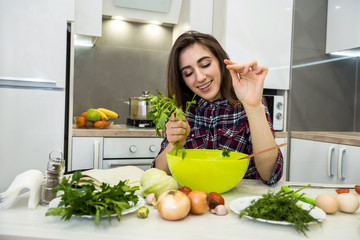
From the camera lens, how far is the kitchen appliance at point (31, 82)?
211 centimetres

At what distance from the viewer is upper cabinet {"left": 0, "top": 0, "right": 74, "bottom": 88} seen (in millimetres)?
2104

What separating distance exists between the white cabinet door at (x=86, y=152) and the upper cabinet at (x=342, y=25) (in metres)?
1.99

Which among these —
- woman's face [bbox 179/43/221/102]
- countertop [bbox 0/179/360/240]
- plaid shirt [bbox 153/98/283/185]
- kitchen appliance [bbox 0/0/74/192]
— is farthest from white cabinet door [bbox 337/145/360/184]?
kitchen appliance [bbox 0/0/74/192]

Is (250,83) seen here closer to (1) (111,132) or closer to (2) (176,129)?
(2) (176,129)

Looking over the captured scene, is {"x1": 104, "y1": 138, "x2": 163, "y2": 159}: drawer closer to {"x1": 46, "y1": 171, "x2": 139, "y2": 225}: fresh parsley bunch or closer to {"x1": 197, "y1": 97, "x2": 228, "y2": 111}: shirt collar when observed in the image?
{"x1": 197, "y1": 97, "x2": 228, "y2": 111}: shirt collar

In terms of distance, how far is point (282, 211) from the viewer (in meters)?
0.71

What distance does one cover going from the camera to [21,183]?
0.80 meters

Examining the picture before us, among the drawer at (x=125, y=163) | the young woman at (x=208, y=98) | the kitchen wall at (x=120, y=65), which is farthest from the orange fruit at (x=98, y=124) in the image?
the young woman at (x=208, y=98)

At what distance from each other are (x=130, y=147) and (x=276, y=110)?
4.07 ft

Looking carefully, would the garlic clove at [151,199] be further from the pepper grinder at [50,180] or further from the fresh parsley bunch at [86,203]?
the pepper grinder at [50,180]

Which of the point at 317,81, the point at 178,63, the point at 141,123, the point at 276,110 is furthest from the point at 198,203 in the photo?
the point at 317,81

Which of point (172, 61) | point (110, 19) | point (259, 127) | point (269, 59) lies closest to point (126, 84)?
point (110, 19)

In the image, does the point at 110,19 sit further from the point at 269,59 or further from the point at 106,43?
the point at 269,59

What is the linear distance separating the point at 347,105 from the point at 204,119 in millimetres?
1856
